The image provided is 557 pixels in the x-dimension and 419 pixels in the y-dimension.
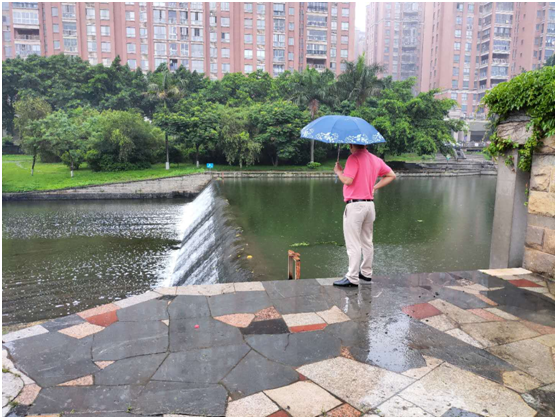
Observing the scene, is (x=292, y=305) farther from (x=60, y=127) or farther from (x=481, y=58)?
(x=481, y=58)

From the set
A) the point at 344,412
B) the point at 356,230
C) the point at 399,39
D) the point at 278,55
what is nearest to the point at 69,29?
the point at 278,55

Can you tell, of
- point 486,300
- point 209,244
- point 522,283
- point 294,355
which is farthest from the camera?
point 209,244

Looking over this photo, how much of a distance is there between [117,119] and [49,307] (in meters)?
24.2

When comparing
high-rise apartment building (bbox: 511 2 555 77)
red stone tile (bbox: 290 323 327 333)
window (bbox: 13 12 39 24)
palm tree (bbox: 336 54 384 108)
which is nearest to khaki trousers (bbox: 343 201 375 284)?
red stone tile (bbox: 290 323 327 333)

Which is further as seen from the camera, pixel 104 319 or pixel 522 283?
pixel 522 283

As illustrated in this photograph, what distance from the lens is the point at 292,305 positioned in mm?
4328

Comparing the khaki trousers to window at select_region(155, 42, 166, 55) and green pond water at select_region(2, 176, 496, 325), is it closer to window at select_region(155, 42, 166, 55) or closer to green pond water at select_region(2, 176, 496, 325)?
green pond water at select_region(2, 176, 496, 325)

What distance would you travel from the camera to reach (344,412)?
259 cm

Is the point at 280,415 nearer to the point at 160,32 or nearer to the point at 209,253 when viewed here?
the point at 209,253

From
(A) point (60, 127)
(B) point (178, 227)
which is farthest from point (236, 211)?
(A) point (60, 127)

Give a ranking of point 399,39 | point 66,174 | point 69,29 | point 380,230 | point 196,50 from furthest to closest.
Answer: point 399,39 → point 196,50 → point 69,29 → point 66,174 → point 380,230

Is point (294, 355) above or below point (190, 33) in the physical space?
below

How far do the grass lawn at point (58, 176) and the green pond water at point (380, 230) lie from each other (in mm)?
9358

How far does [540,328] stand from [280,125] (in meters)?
30.8
